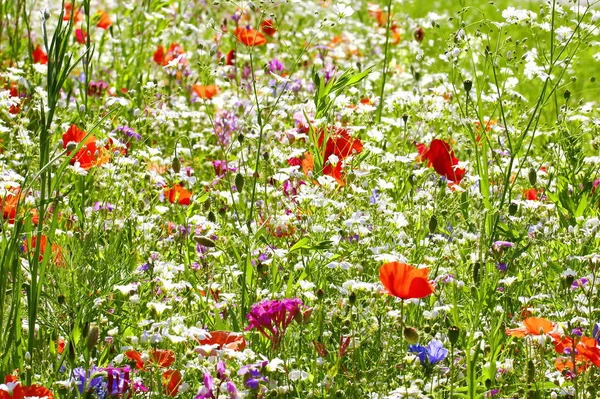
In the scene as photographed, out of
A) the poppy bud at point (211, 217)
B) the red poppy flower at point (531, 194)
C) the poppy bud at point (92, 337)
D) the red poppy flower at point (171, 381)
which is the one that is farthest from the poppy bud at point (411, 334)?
the red poppy flower at point (531, 194)

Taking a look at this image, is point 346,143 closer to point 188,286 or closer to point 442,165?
point 442,165

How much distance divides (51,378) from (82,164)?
0.82 meters

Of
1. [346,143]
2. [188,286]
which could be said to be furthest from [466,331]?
[346,143]

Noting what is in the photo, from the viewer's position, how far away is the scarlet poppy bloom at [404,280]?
6.59 ft

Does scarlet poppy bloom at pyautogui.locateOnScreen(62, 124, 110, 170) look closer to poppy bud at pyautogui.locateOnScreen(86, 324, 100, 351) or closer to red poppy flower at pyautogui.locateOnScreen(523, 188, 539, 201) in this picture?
poppy bud at pyautogui.locateOnScreen(86, 324, 100, 351)

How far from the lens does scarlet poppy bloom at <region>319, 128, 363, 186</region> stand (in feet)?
9.64

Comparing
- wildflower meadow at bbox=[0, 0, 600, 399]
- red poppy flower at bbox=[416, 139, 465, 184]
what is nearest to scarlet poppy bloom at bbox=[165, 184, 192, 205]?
wildflower meadow at bbox=[0, 0, 600, 399]

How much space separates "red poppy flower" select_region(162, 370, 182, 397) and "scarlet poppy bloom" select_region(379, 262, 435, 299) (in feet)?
1.51

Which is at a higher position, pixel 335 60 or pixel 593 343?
pixel 335 60

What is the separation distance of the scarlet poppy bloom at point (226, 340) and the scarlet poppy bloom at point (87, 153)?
2.87ft

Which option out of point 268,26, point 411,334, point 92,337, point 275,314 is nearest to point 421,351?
point 411,334

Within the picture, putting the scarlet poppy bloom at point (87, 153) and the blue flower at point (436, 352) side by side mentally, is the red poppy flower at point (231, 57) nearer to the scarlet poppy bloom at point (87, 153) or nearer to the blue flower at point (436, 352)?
the scarlet poppy bloom at point (87, 153)

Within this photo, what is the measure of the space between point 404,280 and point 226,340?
0.39 metres

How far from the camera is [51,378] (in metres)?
2.16
